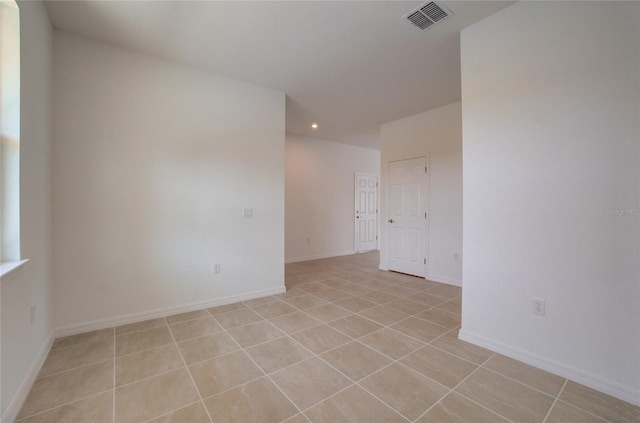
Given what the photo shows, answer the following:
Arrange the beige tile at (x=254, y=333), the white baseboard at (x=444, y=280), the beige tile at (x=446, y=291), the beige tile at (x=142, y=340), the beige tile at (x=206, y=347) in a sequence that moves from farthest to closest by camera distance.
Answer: the white baseboard at (x=444, y=280) → the beige tile at (x=446, y=291) → the beige tile at (x=254, y=333) → the beige tile at (x=142, y=340) → the beige tile at (x=206, y=347)

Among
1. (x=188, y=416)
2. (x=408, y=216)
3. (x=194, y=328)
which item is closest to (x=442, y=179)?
(x=408, y=216)

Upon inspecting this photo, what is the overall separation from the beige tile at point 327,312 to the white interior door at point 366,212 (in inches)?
153

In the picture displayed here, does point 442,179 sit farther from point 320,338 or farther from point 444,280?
point 320,338

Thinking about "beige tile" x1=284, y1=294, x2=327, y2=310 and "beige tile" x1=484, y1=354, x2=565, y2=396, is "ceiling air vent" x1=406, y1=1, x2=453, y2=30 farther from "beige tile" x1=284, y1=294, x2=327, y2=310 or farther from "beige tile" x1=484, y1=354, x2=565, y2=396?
"beige tile" x1=284, y1=294, x2=327, y2=310

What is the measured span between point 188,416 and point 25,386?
43.2 inches

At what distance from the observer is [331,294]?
3613 mm

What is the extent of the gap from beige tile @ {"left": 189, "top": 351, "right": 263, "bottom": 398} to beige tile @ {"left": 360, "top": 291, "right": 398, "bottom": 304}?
1.81m

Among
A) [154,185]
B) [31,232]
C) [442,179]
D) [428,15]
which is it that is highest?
[428,15]

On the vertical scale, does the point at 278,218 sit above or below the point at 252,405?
above

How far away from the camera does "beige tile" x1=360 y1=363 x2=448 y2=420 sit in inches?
61.1

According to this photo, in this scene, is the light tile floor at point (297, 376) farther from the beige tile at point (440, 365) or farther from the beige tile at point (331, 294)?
the beige tile at point (331, 294)

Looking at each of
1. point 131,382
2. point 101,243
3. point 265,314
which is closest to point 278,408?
point 131,382

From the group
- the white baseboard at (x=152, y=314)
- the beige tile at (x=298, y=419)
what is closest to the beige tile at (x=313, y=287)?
the white baseboard at (x=152, y=314)

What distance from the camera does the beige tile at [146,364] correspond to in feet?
6.04
